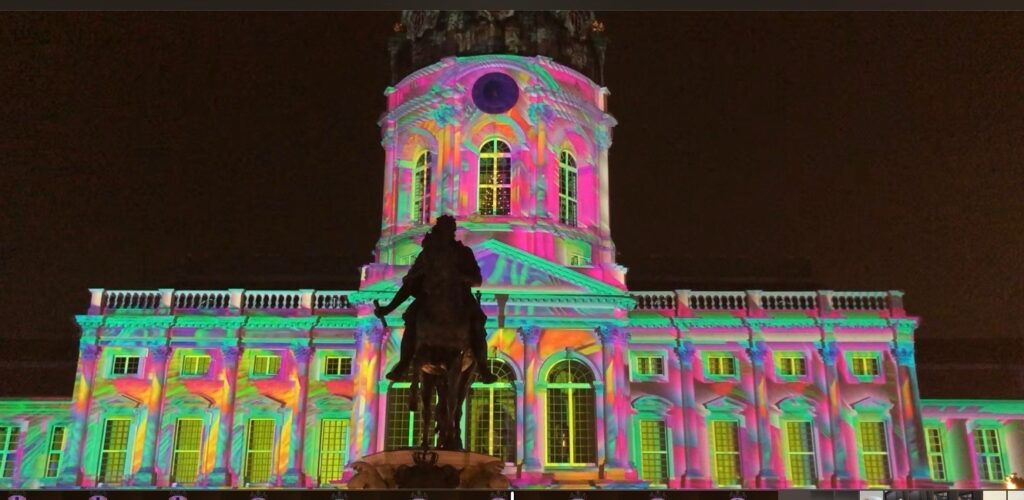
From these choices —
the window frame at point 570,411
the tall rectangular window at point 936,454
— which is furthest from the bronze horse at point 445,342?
the tall rectangular window at point 936,454

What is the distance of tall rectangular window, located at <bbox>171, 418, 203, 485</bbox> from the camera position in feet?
102

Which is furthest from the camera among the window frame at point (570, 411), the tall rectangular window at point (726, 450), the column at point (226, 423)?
the tall rectangular window at point (726, 450)

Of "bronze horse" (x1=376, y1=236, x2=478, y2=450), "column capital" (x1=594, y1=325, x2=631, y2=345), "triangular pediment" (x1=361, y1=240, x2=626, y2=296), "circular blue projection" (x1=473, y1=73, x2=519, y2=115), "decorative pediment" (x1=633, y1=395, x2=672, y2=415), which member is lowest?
"bronze horse" (x1=376, y1=236, x2=478, y2=450)

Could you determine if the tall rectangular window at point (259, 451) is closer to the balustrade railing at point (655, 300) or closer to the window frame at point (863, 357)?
the balustrade railing at point (655, 300)

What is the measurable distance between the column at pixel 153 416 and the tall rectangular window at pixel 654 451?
14.6m

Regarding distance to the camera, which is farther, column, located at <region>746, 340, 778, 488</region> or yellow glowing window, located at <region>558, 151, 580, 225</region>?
yellow glowing window, located at <region>558, 151, 580, 225</region>

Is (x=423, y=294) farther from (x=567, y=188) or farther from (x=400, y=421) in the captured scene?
(x=567, y=188)

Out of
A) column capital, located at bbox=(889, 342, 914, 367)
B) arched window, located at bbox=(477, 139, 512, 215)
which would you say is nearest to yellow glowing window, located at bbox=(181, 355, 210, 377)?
arched window, located at bbox=(477, 139, 512, 215)

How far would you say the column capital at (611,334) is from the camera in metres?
30.1

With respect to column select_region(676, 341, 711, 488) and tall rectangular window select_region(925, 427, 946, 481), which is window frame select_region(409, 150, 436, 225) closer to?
column select_region(676, 341, 711, 488)

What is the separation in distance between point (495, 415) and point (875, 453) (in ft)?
39.6

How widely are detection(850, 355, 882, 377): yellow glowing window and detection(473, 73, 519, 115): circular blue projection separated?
543 inches

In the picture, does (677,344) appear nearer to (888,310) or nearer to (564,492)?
(888,310)

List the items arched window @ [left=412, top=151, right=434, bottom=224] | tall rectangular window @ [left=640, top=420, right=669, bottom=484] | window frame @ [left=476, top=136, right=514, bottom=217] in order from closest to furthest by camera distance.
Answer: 1. tall rectangular window @ [left=640, top=420, right=669, bottom=484]
2. window frame @ [left=476, top=136, right=514, bottom=217]
3. arched window @ [left=412, top=151, right=434, bottom=224]
